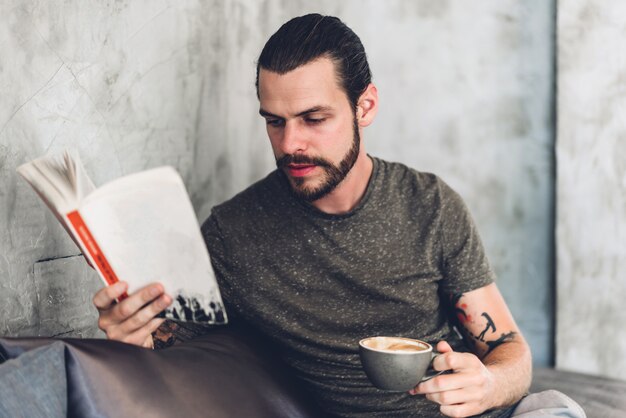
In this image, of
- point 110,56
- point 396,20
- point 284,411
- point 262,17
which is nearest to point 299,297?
point 284,411

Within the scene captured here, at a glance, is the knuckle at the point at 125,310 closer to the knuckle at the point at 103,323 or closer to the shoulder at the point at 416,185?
the knuckle at the point at 103,323

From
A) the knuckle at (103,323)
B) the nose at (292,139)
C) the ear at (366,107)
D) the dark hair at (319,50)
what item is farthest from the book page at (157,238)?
the ear at (366,107)

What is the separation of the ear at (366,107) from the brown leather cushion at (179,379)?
58 centimetres

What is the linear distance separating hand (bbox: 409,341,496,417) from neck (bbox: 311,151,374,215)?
1.60 feet

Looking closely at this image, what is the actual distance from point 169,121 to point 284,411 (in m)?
0.77

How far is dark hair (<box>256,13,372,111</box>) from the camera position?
1605 mm

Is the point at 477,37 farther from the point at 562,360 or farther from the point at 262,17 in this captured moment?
the point at 562,360

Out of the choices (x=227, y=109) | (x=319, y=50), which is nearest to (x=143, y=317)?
(x=319, y=50)

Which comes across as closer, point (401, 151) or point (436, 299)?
point (436, 299)

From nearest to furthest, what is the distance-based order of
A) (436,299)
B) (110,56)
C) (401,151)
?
(110,56), (436,299), (401,151)

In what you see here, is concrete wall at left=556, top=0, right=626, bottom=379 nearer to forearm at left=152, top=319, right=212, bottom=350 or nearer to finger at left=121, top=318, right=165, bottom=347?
forearm at left=152, top=319, right=212, bottom=350

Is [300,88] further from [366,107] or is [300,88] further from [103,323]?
[103,323]

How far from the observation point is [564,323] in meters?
2.52

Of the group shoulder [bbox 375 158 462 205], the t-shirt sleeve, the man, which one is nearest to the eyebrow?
the man
